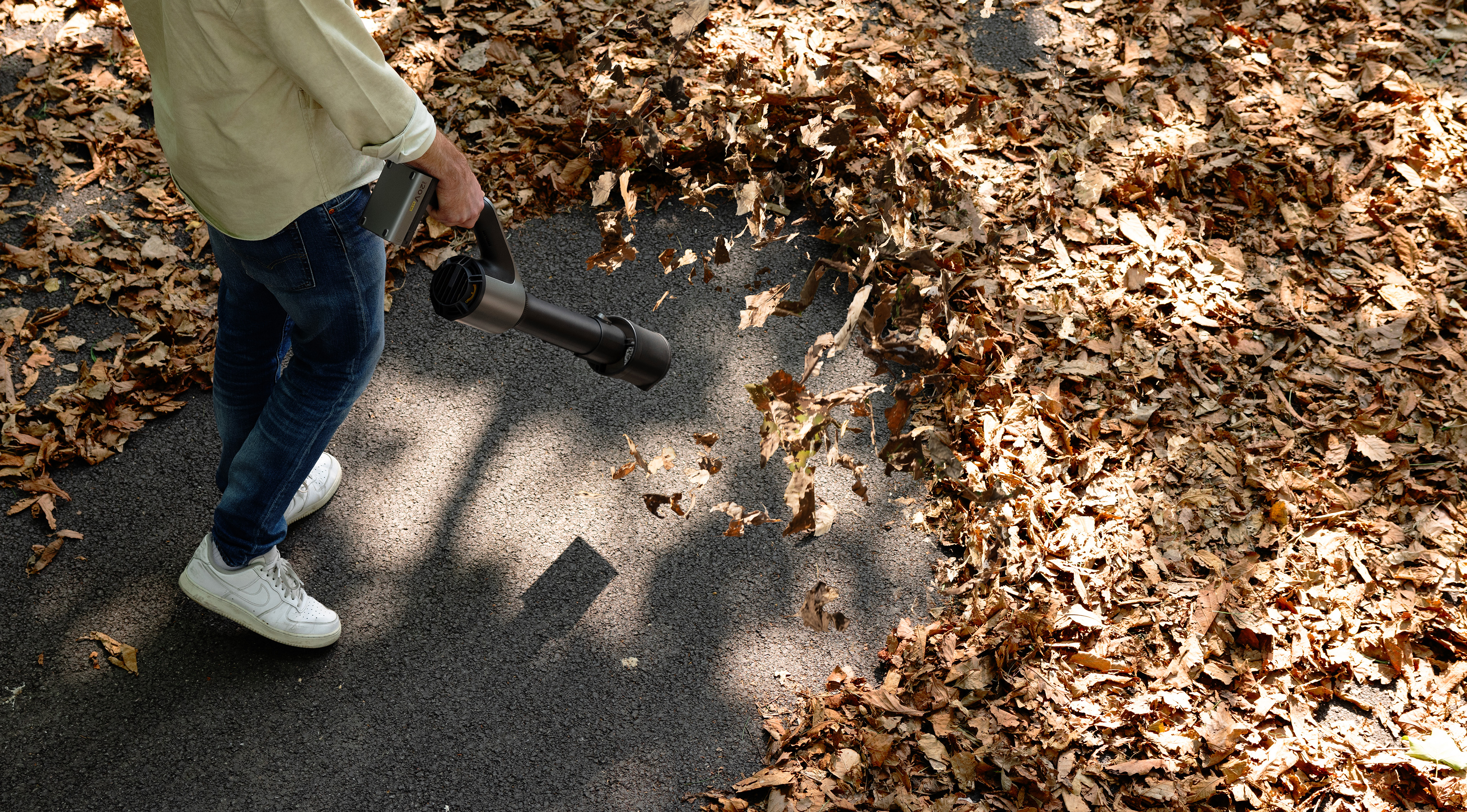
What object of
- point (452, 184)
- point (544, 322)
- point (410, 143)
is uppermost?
point (410, 143)

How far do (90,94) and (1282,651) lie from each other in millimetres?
5114

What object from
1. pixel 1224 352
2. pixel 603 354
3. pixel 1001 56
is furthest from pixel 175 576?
pixel 1001 56

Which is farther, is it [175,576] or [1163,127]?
[1163,127]

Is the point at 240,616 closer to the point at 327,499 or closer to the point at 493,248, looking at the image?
the point at 327,499

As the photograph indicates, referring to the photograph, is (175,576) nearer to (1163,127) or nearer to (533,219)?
(533,219)

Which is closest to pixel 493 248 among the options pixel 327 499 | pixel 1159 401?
pixel 327 499

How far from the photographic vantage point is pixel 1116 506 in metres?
3.02

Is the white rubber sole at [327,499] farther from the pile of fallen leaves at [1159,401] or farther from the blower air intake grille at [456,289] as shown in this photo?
the pile of fallen leaves at [1159,401]

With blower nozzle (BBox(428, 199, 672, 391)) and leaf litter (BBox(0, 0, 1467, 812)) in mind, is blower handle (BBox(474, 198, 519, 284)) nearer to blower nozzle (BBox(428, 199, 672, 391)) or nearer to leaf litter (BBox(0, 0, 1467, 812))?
blower nozzle (BBox(428, 199, 672, 391))

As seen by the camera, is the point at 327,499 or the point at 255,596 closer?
the point at 255,596

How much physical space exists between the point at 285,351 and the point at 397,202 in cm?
96

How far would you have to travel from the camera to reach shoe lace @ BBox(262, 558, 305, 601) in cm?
257

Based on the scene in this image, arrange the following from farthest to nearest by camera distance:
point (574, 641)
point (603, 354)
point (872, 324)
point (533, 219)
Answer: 1. point (533, 219)
2. point (872, 324)
3. point (574, 641)
4. point (603, 354)

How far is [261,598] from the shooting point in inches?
99.8
